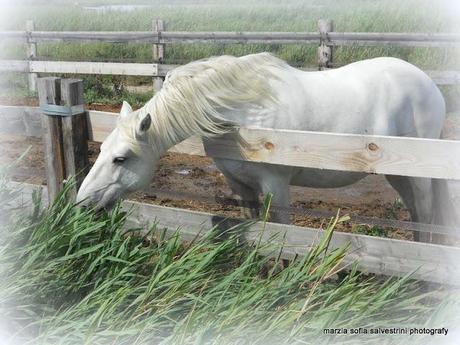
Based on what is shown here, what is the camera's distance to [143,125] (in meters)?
3.58

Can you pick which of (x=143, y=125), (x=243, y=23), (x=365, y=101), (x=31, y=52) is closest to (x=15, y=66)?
(x=31, y=52)

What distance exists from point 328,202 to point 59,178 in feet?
9.66

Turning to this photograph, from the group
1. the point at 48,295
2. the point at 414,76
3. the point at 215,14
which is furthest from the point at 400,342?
the point at 215,14

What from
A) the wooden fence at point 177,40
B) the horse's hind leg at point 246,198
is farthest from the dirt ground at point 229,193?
the wooden fence at point 177,40

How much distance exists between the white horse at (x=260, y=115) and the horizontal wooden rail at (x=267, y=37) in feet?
17.9

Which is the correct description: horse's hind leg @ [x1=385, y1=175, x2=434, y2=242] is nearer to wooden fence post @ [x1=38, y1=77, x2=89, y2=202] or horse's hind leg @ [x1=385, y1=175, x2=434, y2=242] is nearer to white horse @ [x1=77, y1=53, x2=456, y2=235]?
white horse @ [x1=77, y1=53, x2=456, y2=235]

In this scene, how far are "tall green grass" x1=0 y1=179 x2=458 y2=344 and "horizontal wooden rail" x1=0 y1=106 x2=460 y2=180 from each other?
484 millimetres

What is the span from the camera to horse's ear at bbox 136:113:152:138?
355cm

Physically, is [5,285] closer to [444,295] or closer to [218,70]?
[218,70]

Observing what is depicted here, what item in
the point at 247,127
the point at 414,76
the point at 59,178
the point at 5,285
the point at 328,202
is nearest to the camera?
the point at 5,285

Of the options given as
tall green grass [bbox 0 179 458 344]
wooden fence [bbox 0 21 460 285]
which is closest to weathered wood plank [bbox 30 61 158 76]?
wooden fence [bbox 0 21 460 285]

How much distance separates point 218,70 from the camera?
12.3 feet

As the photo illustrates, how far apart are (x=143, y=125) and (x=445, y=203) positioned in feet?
7.69

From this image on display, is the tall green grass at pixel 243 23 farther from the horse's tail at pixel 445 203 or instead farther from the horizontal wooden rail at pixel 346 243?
the horizontal wooden rail at pixel 346 243
